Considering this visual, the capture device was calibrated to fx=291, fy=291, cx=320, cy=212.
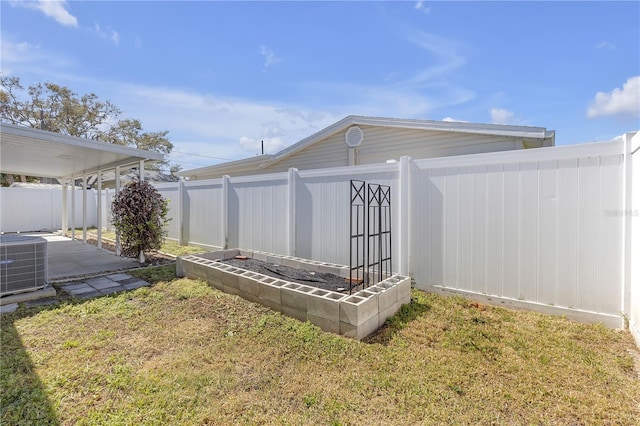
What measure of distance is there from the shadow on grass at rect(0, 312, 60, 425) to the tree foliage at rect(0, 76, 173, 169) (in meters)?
15.6

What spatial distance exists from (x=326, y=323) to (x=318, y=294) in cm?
38

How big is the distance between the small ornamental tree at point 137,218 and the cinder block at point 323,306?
5026 mm

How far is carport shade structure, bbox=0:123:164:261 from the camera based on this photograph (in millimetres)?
5142

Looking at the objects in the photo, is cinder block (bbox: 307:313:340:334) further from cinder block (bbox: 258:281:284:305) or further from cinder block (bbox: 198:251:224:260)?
cinder block (bbox: 198:251:224:260)

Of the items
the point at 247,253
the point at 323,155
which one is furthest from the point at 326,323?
the point at 323,155

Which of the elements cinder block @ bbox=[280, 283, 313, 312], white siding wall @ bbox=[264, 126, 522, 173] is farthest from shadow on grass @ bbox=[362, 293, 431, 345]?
white siding wall @ bbox=[264, 126, 522, 173]

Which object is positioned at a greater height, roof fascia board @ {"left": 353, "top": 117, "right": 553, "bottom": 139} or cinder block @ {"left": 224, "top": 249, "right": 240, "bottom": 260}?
roof fascia board @ {"left": 353, "top": 117, "right": 553, "bottom": 139}

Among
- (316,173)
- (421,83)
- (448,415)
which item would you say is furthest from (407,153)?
(448,415)

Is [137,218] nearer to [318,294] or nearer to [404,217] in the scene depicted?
[318,294]

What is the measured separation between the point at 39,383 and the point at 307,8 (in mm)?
7202

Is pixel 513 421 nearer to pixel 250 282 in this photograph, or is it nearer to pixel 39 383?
pixel 250 282

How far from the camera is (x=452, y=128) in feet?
19.4

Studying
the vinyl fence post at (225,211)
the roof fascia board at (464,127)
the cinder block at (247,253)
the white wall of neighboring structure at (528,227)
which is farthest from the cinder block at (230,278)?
the roof fascia board at (464,127)

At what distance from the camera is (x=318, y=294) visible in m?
3.43
